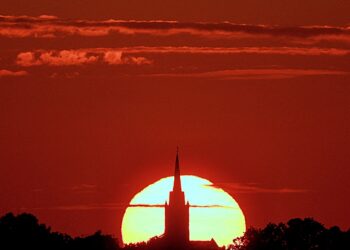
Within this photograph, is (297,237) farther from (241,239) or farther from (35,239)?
(35,239)

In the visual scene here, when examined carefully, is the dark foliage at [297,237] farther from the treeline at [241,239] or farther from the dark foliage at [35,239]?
the dark foliage at [35,239]

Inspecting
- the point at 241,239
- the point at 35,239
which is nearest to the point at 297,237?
the point at 241,239

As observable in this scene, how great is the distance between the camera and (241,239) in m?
191

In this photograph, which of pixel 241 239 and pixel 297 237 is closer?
pixel 297 237

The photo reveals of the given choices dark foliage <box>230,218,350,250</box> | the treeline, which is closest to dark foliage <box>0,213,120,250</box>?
the treeline

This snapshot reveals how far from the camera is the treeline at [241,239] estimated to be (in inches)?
6594

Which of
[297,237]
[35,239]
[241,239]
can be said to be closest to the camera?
[35,239]

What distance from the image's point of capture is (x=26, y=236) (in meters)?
169

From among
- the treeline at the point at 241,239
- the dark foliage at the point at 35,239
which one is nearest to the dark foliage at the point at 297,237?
the treeline at the point at 241,239

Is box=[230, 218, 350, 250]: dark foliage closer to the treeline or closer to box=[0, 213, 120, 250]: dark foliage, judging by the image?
the treeline

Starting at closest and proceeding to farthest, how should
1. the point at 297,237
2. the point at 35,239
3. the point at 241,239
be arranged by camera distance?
1. the point at 35,239
2. the point at 297,237
3. the point at 241,239

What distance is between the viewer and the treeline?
167500 millimetres

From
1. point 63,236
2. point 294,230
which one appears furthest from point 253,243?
point 63,236

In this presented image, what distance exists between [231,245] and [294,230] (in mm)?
13725
